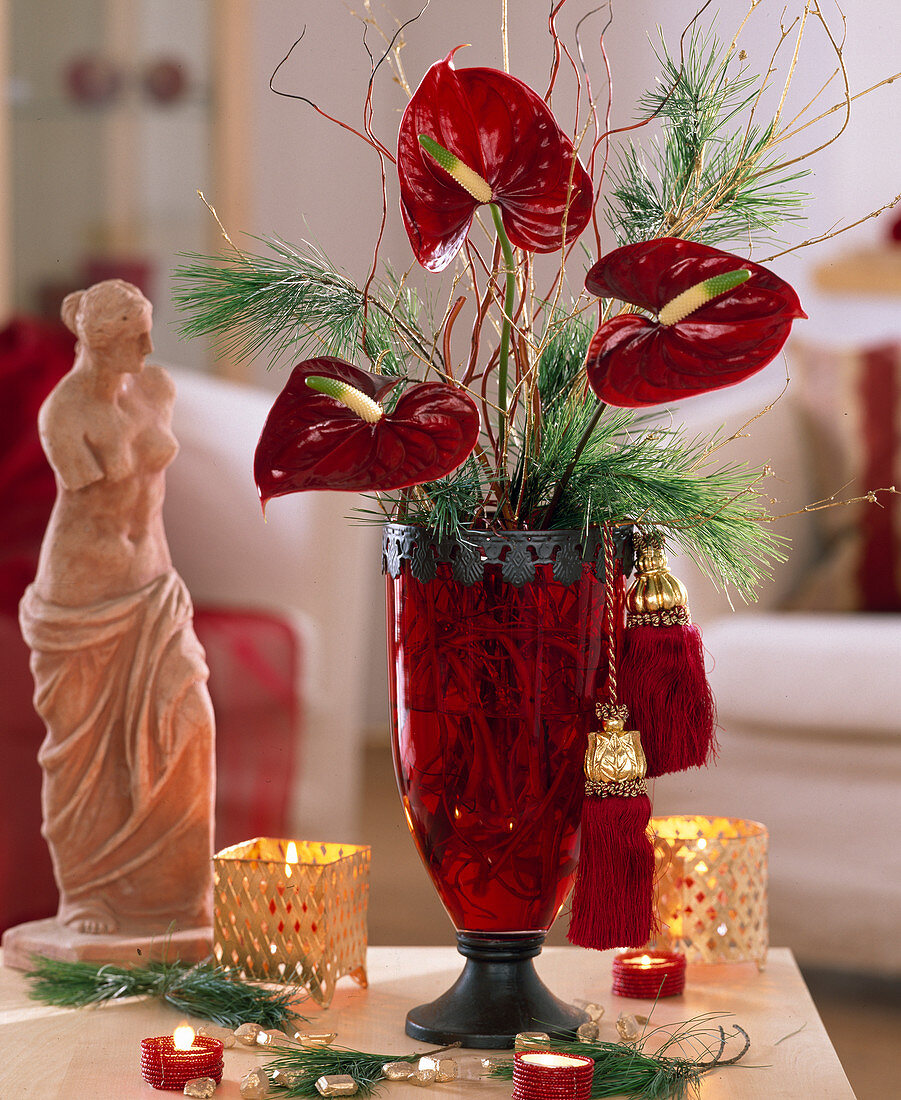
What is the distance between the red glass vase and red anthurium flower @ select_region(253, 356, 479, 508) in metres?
0.06

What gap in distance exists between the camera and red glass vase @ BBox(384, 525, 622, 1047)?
0.72 metres

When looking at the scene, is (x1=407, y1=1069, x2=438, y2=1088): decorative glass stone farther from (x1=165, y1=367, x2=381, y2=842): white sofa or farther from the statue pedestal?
(x1=165, y1=367, x2=381, y2=842): white sofa

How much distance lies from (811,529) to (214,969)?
1.08m

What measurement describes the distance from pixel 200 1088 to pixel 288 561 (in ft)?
3.50

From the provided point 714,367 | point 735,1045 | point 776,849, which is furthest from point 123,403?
point 776,849

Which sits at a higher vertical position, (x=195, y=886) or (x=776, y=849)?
(x=195, y=886)

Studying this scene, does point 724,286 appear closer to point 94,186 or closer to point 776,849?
point 776,849

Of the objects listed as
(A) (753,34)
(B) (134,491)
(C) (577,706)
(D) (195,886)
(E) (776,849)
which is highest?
(A) (753,34)

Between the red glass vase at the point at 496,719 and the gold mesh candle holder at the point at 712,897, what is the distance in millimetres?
144

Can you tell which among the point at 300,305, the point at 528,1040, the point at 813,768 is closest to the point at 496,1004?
the point at 528,1040

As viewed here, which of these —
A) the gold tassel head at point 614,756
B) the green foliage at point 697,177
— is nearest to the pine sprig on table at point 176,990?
the gold tassel head at point 614,756

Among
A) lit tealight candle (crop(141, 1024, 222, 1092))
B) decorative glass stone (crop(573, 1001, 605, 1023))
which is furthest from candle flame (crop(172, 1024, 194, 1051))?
decorative glass stone (crop(573, 1001, 605, 1023))

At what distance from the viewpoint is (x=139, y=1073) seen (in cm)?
72

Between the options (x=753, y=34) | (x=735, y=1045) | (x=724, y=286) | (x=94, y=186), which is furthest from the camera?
(x=94, y=186)
